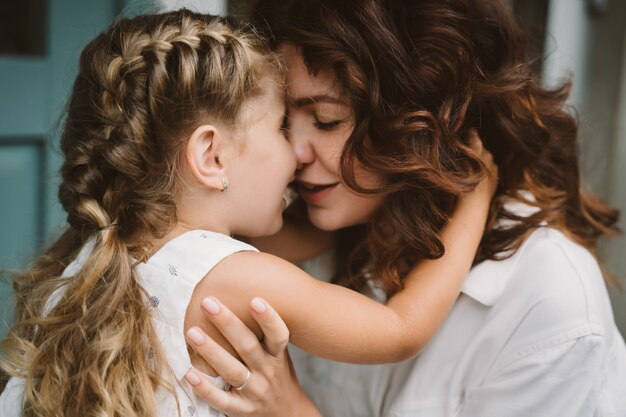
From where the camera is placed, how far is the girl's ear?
1284mm

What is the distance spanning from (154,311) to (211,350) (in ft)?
0.44

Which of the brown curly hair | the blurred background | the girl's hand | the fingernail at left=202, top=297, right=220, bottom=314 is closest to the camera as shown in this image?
the fingernail at left=202, top=297, right=220, bottom=314

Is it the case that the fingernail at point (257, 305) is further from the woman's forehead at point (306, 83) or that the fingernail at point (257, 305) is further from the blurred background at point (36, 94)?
the blurred background at point (36, 94)

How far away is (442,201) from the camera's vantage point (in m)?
1.54

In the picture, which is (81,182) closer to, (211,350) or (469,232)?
(211,350)

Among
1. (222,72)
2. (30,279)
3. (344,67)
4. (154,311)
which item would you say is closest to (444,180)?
(344,67)

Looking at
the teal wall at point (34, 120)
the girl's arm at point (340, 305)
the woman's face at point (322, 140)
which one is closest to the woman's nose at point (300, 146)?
the woman's face at point (322, 140)

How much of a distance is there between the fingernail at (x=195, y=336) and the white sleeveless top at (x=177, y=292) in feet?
0.13

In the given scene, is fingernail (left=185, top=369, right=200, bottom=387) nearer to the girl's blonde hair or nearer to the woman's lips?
the girl's blonde hair

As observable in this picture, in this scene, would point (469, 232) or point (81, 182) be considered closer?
point (81, 182)

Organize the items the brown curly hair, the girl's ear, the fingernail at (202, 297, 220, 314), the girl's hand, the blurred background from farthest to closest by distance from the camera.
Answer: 1. the blurred background
2. the girl's hand
3. the brown curly hair
4. the girl's ear
5. the fingernail at (202, 297, 220, 314)

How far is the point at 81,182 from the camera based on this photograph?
1.28m

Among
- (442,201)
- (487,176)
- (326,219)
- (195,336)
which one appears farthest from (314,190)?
(195,336)

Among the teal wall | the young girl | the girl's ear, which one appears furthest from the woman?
the teal wall
